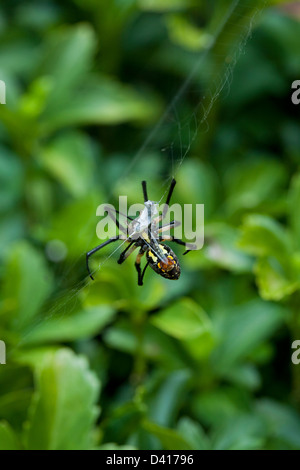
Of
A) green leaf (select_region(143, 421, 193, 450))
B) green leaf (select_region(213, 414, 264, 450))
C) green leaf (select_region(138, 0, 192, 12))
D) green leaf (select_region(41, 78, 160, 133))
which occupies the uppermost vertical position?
green leaf (select_region(138, 0, 192, 12))

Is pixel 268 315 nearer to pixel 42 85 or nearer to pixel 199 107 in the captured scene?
pixel 199 107

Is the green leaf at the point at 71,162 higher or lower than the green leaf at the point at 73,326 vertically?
higher

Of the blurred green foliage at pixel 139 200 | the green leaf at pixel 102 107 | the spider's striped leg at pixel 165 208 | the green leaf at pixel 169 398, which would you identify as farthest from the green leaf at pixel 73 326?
the green leaf at pixel 102 107

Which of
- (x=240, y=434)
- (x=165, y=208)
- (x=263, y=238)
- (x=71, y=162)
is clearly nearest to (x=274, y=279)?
(x=263, y=238)

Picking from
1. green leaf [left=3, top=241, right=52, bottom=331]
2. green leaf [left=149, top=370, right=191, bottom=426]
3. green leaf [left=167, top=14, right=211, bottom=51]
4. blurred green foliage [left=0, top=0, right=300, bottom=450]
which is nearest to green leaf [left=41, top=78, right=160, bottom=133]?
blurred green foliage [left=0, top=0, right=300, bottom=450]

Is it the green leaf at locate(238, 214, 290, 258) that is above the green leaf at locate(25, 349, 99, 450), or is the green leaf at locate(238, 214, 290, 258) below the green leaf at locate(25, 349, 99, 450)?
above

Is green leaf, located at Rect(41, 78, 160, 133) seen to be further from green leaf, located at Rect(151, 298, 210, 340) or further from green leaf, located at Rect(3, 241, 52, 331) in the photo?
green leaf, located at Rect(151, 298, 210, 340)

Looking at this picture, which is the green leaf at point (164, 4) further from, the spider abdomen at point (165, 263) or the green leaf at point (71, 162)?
the spider abdomen at point (165, 263)

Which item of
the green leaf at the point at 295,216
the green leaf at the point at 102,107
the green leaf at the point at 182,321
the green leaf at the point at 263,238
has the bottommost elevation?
the green leaf at the point at 182,321
